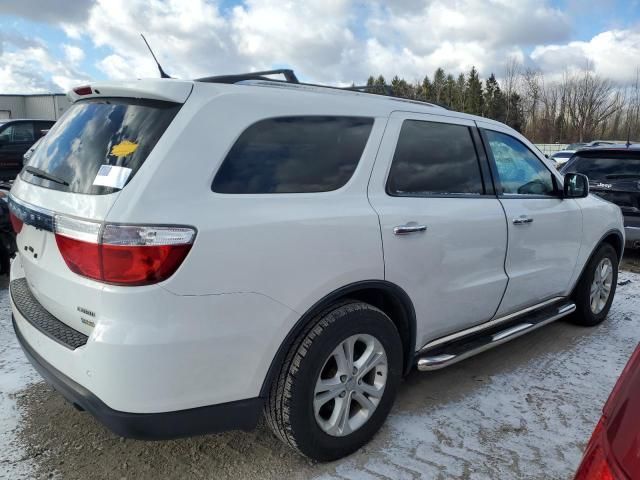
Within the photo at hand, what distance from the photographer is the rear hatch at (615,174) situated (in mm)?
6824

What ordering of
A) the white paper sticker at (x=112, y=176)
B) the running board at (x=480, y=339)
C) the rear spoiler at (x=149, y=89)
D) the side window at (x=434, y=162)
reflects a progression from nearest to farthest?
the white paper sticker at (x=112, y=176) → the rear spoiler at (x=149, y=89) → the side window at (x=434, y=162) → the running board at (x=480, y=339)

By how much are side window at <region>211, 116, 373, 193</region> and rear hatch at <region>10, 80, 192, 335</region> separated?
12.6 inches

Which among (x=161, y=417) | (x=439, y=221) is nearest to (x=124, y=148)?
(x=161, y=417)

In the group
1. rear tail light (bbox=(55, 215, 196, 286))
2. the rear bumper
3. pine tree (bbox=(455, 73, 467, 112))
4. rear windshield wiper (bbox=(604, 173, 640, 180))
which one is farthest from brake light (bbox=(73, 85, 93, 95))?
pine tree (bbox=(455, 73, 467, 112))

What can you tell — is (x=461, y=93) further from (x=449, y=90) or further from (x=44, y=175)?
(x=44, y=175)

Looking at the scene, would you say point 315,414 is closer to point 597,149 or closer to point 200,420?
point 200,420

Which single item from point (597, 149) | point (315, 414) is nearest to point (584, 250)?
point (315, 414)

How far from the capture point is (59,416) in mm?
3062

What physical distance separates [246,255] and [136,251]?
1.38 feet

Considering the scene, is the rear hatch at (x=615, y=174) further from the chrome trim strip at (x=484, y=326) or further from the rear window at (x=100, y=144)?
the rear window at (x=100, y=144)

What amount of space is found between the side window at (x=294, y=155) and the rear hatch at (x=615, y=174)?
216 inches

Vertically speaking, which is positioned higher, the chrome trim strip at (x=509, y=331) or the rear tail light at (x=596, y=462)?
the rear tail light at (x=596, y=462)

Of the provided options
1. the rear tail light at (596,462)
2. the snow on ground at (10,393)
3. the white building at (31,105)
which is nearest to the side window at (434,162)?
the rear tail light at (596,462)

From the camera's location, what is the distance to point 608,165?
7.09 meters
